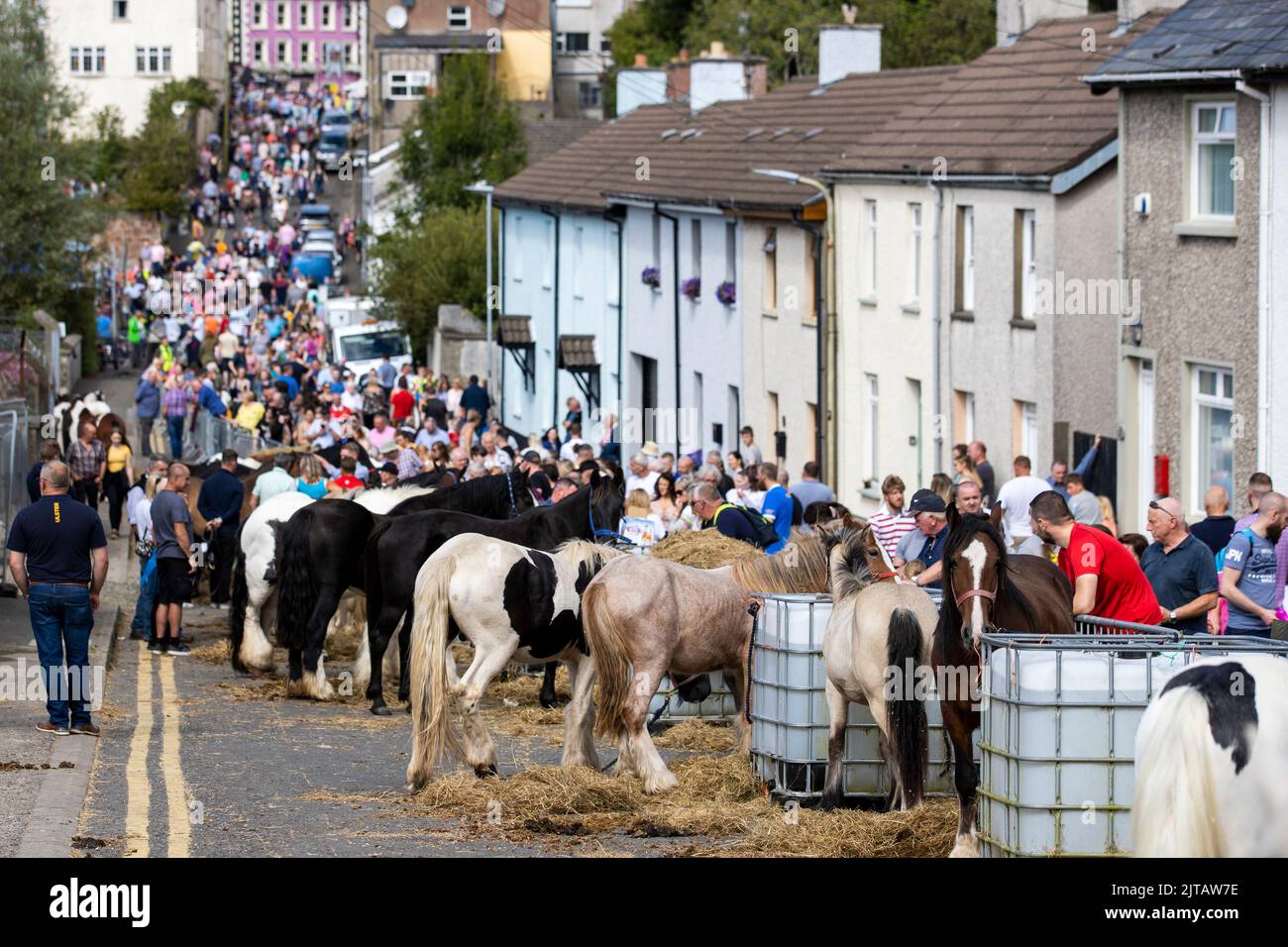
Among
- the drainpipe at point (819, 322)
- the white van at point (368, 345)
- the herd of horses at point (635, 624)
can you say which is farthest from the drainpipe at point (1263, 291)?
the white van at point (368, 345)

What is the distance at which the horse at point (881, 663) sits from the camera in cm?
1159

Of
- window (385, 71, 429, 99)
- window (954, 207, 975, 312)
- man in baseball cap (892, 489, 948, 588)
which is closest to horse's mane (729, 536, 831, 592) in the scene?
man in baseball cap (892, 489, 948, 588)

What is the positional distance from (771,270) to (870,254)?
171 inches

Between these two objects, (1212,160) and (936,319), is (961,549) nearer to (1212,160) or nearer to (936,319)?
(1212,160)

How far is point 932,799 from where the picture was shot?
12148 millimetres

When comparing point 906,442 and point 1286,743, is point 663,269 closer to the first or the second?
point 906,442

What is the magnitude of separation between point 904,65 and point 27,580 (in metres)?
57.0

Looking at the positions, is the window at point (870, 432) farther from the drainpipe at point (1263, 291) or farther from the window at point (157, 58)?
the window at point (157, 58)

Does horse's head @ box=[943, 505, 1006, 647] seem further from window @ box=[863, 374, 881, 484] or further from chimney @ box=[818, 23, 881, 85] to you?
chimney @ box=[818, 23, 881, 85]

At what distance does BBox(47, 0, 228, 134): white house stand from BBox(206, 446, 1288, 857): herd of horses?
94.4 m

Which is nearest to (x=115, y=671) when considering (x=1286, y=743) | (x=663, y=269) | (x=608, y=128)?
(x=1286, y=743)

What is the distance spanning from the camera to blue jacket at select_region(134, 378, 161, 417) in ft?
125

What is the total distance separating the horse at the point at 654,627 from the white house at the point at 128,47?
98.7 meters

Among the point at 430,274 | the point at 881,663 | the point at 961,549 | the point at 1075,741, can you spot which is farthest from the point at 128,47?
the point at 1075,741
